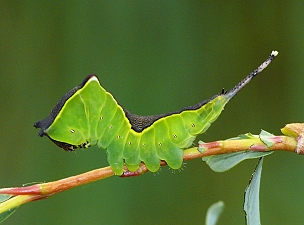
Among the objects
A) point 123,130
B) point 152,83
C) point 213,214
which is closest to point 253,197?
point 213,214

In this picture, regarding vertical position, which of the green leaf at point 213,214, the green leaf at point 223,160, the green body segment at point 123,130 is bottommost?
the green leaf at point 213,214

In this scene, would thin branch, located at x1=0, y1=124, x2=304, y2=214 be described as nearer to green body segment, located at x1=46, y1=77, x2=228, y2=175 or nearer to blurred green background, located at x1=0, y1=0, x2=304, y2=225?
green body segment, located at x1=46, y1=77, x2=228, y2=175

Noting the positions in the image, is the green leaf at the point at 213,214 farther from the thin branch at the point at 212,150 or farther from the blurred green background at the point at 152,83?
the blurred green background at the point at 152,83

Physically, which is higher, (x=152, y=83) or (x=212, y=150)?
(x=152, y=83)

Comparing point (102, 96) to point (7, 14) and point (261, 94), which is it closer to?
point (261, 94)

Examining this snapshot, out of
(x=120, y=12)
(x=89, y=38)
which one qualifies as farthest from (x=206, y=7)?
(x=89, y=38)

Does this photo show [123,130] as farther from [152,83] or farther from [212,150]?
[152,83]

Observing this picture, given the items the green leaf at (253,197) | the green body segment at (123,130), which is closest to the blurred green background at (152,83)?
the green body segment at (123,130)

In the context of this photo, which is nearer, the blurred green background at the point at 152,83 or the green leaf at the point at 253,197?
the green leaf at the point at 253,197
